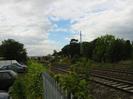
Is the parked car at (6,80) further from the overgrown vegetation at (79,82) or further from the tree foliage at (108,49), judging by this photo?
the tree foliage at (108,49)

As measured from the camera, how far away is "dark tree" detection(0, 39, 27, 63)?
97.4 meters

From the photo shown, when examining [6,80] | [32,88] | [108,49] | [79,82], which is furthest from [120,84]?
[108,49]

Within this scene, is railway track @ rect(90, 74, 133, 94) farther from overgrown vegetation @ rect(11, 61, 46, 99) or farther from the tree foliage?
the tree foliage

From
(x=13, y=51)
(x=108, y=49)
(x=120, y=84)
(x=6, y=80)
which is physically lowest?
(x=120, y=84)

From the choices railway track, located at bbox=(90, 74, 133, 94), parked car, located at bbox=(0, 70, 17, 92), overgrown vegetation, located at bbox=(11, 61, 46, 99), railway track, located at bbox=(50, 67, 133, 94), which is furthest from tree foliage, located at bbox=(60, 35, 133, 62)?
overgrown vegetation, located at bbox=(11, 61, 46, 99)

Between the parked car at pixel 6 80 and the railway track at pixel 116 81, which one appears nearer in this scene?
the railway track at pixel 116 81

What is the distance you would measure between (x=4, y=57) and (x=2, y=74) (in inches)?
2766

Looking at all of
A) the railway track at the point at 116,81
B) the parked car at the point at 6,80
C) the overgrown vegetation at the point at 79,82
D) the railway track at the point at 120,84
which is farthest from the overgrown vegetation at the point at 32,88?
the parked car at the point at 6,80

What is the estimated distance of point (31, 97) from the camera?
1520 centimetres

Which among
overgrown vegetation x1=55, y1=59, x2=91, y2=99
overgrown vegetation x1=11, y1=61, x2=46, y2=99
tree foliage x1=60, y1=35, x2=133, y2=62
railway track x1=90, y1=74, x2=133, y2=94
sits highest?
tree foliage x1=60, y1=35, x2=133, y2=62

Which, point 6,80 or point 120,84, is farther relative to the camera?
point 6,80

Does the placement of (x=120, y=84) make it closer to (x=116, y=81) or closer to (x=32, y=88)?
(x=116, y=81)

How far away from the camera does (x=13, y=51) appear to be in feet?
320

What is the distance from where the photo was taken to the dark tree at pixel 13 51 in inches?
3834
